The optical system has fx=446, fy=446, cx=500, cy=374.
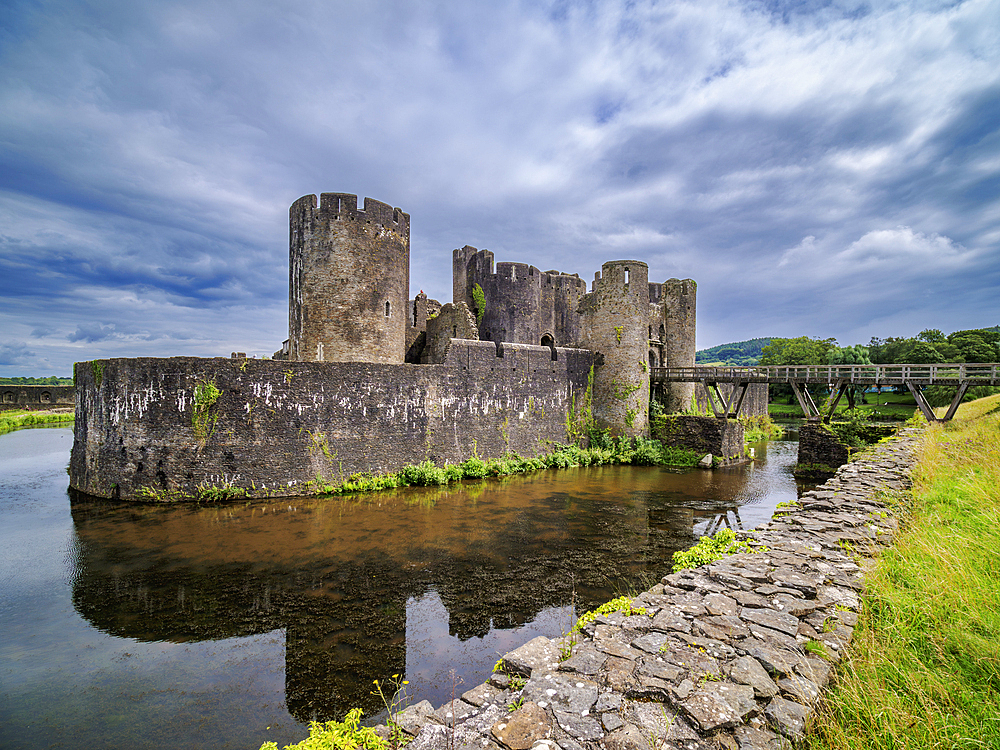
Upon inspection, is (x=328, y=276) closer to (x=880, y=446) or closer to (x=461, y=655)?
(x=461, y=655)

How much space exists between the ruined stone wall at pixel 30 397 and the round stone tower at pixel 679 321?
53860mm

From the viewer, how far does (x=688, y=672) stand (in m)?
3.04

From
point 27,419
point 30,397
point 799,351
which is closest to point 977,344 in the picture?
point 799,351

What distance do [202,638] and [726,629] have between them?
244 inches

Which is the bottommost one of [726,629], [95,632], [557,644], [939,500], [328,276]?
[95,632]

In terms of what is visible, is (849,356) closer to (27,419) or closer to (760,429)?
(760,429)

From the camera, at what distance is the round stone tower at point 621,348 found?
19469 mm

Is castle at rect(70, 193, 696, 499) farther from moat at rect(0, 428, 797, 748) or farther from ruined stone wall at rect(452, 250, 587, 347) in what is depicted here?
moat at rect(0, 428, 797, 748)

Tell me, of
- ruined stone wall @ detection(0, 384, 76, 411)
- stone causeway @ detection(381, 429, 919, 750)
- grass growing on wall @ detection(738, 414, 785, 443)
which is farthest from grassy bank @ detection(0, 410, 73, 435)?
grass growing on wall @ detection(738, 414, 785, 443)

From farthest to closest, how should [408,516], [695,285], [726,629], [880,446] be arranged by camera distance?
1. [695,285]
2. [880,446]
3. [408,516]
4. [726,629]

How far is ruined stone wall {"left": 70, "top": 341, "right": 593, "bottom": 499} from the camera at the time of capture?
473 inches

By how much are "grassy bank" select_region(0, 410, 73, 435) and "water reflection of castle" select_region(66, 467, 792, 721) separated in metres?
28.2

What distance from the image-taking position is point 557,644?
3877 mm

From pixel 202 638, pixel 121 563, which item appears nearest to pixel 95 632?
pixel 202 638
